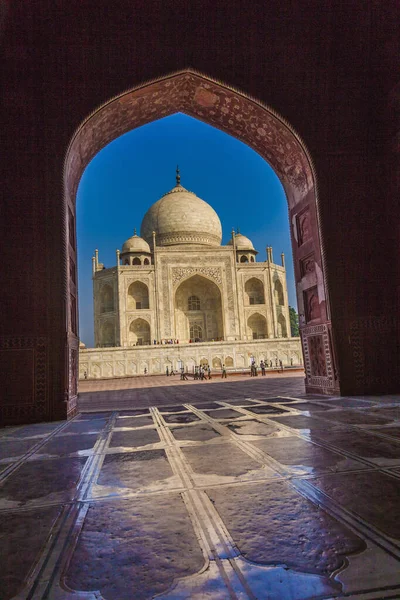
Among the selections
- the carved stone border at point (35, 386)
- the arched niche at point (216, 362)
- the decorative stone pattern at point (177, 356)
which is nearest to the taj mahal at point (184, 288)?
the decorative stone pattern at point (177, 356)

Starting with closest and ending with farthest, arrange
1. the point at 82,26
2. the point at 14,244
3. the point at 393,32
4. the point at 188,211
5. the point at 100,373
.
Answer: the point at 14,244 → the point at 82,26 → the point at 393,32 → the point at 100,373 → the point at 188,211

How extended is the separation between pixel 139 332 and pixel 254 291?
8317mm

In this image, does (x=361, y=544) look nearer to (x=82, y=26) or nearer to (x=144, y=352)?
(x=82, y=26)

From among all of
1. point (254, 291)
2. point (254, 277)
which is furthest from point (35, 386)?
point (254, 291)

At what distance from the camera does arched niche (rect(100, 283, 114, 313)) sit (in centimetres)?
2775

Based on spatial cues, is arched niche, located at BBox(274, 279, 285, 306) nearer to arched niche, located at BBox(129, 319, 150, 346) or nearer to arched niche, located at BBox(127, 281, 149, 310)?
arched niche, located at BBox(127, 281, 149, 310)

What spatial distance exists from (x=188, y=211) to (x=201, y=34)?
2355 cm

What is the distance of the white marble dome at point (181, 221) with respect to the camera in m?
28.8

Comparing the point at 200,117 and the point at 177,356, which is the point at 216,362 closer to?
the point at 177,356

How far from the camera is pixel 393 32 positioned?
6031mm

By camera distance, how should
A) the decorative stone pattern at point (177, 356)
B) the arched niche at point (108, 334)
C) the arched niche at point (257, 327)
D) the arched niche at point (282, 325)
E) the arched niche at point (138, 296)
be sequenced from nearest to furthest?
the decorative stone pattern at point (177, 356)
the arched niche at point (138, 296)
the arched niche at point (108, 334)
the arched niche at point (257, 327)
the arched niche at point (282, 325)

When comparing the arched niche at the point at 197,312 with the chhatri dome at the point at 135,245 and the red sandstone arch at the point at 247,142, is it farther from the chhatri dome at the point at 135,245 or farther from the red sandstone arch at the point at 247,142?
the red sandstone arch at the point at 247,142

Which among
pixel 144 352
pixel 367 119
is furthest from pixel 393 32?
pixel 144 352

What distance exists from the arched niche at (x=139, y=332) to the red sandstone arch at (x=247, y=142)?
20451 millimetres
